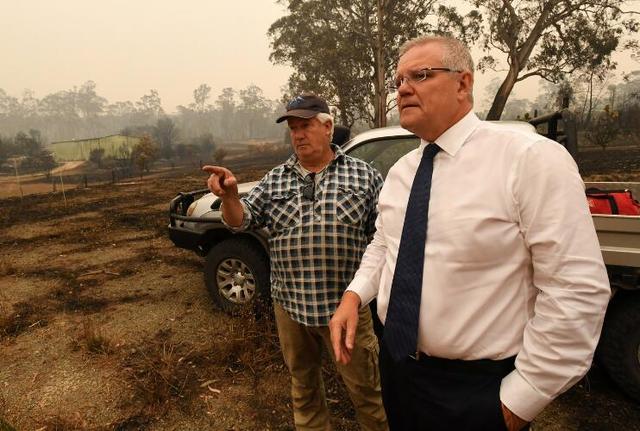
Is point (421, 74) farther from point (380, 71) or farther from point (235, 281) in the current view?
point (380, 71)

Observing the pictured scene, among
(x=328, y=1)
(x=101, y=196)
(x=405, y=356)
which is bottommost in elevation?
(x=101, y=196)

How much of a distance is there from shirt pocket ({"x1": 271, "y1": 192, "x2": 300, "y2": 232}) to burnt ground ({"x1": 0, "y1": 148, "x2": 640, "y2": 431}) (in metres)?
1.42

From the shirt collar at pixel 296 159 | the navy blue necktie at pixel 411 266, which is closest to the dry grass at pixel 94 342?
the shirt collar at pixel 296 159

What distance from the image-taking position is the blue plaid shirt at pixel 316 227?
2.18m

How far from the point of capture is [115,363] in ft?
11.6

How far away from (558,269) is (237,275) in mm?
3448

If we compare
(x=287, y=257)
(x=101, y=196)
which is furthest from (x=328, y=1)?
(x=287, y=257)

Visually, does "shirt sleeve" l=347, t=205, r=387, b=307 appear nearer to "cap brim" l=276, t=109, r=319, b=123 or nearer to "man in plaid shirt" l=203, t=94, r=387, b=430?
"man in plaid shirt" l=203, t=94, r=387, b=430

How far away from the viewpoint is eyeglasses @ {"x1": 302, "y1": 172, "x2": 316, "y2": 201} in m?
2.23

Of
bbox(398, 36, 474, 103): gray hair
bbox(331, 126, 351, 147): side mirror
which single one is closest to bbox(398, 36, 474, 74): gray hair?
bbox(398, 36, 474, 103): gray hair

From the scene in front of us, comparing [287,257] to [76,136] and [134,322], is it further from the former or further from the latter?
[76,136]

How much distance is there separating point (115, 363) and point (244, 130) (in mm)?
117084

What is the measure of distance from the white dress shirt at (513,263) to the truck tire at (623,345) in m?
1.92

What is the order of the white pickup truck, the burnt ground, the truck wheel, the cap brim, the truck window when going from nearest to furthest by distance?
the cap brim, the white pickup truck, the burnt ground, the truck window, the truck wheel
